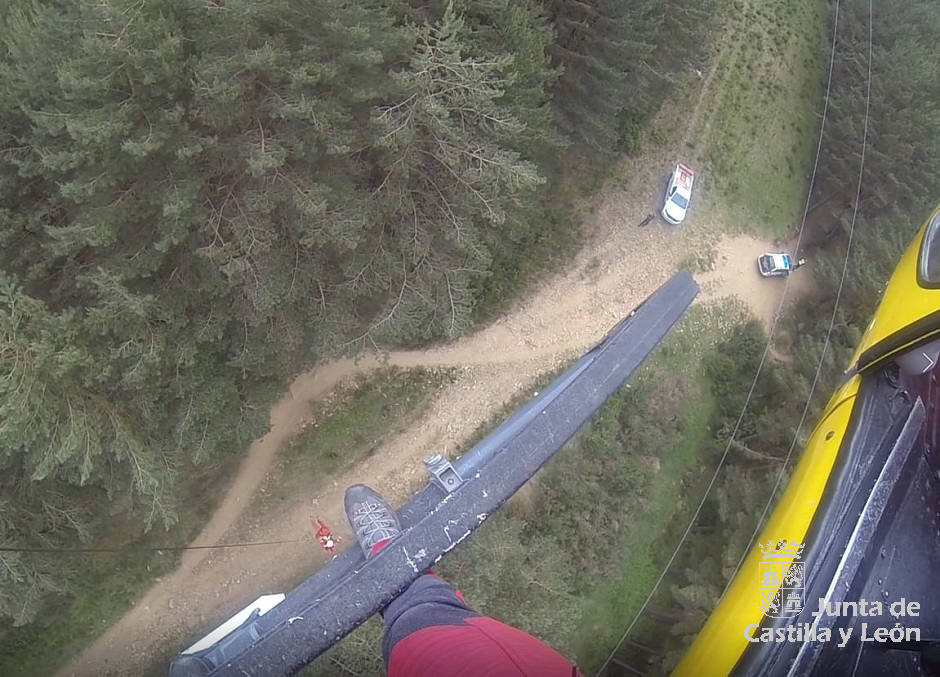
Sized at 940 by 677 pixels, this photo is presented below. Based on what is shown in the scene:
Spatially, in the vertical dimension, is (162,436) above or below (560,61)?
below

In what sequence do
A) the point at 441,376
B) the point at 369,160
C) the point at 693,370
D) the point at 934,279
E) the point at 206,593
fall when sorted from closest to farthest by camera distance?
1. the point at 934,279
2. the point at 369,160
3. the point at 206,593
4. the point at 441,376
5. the point at 693,370

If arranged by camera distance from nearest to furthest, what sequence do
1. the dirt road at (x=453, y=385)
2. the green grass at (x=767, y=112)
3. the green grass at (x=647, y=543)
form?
the dirt road at (x=453, y=385), the green grass at (x=647, y=543), the green grass at (x=767, y=112)

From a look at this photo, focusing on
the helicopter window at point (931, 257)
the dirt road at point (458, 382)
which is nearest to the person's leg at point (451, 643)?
the helicopter window at point (931, 257)

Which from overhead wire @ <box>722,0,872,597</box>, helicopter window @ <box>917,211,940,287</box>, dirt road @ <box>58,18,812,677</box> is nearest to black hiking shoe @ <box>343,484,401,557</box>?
dirt road @ <box>58,18,812,677</box>

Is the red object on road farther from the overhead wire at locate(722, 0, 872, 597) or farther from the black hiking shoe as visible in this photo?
the overhead wire at locate(722, 0, 872, 597)

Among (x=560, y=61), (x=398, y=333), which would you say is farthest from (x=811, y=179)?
(x=398, y=333)

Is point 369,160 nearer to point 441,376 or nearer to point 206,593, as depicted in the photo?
point 441,376

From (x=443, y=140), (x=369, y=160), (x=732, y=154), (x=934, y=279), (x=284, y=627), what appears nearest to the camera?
(x=934, y=279)

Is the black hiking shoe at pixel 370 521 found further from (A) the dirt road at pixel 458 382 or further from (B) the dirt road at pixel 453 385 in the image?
(B) the dirt road at pixel 453 385
